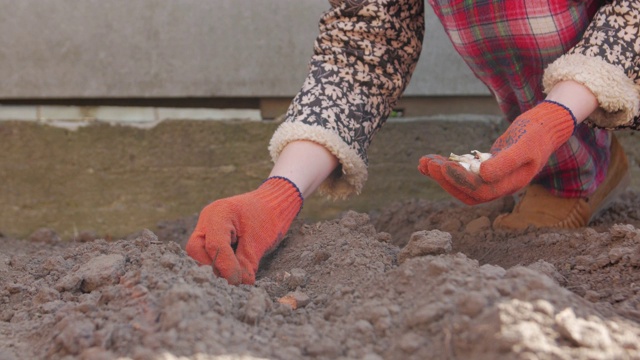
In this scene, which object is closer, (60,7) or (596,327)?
(596,327)

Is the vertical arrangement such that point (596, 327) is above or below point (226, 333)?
above

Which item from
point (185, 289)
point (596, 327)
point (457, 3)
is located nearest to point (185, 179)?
point (457, 3)

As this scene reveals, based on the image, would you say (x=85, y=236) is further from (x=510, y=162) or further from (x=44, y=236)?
(x=510, y=162)

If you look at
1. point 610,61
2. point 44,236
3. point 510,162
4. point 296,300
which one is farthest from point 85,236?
point 610,61

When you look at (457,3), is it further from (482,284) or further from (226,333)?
(226,333)

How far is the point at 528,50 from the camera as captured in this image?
1.83m

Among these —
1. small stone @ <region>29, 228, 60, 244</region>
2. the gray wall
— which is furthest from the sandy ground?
the gray wall

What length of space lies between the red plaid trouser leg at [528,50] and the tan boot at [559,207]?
0.03 meters

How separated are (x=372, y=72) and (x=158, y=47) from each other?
88 centimetres

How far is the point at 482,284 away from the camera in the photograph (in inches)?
42.5

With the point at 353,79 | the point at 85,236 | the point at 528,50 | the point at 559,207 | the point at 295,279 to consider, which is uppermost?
the point at 528,50

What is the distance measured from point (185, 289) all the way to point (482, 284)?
0.48 meters

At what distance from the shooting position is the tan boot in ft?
6.84

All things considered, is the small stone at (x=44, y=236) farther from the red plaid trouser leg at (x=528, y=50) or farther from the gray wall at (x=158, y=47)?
the red plaid trouser leg at (x=528, y=50)
